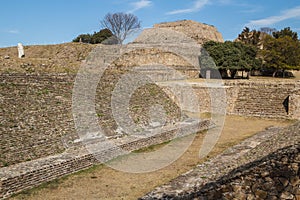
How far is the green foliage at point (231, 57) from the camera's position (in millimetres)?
27281

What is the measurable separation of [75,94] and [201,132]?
544cm

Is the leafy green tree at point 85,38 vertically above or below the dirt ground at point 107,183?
above

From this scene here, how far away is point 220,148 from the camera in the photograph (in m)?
10.8

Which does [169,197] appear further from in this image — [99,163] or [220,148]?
[220,148]

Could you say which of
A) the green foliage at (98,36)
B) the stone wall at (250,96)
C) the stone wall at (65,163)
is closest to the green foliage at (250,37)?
the green foliage at (98,36)

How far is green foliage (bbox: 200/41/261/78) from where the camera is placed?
1074 inches

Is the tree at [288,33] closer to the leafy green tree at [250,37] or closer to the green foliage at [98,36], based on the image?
the leafy green tree at [250,37]

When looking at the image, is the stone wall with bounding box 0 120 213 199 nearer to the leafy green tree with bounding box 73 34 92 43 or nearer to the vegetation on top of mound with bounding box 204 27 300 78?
the vegetation on top of mound with bounding box 204 27 300 78

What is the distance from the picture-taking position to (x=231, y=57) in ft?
90.4

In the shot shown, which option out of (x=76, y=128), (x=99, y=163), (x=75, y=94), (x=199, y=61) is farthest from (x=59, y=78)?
(x=199, y=61)

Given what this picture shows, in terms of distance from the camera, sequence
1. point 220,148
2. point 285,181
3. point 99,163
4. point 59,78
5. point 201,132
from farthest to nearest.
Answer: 1. point 201,132
2. point 59,78
3. point 220,148
4. point 99,163
5. point 285,181

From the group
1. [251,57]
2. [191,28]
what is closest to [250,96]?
[251,57]

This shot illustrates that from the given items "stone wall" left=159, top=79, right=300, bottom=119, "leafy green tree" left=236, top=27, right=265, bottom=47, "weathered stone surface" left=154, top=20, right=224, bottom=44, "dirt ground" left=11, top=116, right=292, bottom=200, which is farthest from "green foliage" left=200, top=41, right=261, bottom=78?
"dirt ground" left=11, top=116, right=292, bottom=200

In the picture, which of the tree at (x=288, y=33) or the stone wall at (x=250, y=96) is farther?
the tree at (x=288, y=33)
